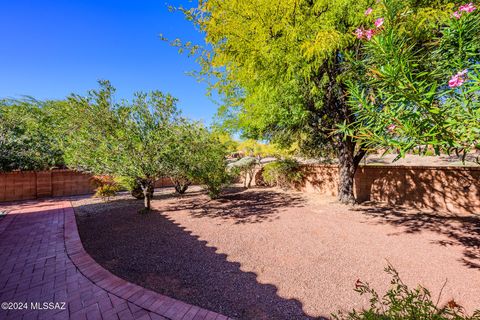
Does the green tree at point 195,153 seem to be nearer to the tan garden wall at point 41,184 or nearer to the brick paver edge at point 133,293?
the brick paver edge at point 133,293

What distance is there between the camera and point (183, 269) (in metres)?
4.09

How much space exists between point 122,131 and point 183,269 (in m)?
5.06

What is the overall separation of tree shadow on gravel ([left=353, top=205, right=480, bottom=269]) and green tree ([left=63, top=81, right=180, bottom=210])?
834 cm

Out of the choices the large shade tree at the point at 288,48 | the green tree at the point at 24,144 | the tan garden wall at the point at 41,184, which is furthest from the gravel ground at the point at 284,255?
the green tree at the point at 24,144

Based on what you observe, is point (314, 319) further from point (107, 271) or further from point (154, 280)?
point (107, 271)

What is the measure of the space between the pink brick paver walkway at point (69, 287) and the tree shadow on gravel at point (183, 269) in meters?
0.30

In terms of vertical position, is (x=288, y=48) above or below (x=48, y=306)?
above

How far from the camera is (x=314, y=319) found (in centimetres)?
280

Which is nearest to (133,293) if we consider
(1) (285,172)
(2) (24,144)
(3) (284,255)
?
(3) (284,255)

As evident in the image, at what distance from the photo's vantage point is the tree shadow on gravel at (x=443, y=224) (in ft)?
15.6

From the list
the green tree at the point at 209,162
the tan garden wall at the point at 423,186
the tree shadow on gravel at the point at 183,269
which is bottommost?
the tree shadow on gravel at the point at 183,269

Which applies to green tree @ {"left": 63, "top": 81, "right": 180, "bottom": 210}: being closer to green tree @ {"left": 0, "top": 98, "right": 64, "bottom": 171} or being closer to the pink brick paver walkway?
the pink brick paver walkway

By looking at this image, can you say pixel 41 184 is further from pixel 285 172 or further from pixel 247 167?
pixel 285 172

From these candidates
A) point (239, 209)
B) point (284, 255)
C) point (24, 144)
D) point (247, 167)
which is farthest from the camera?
point (247, 167)
